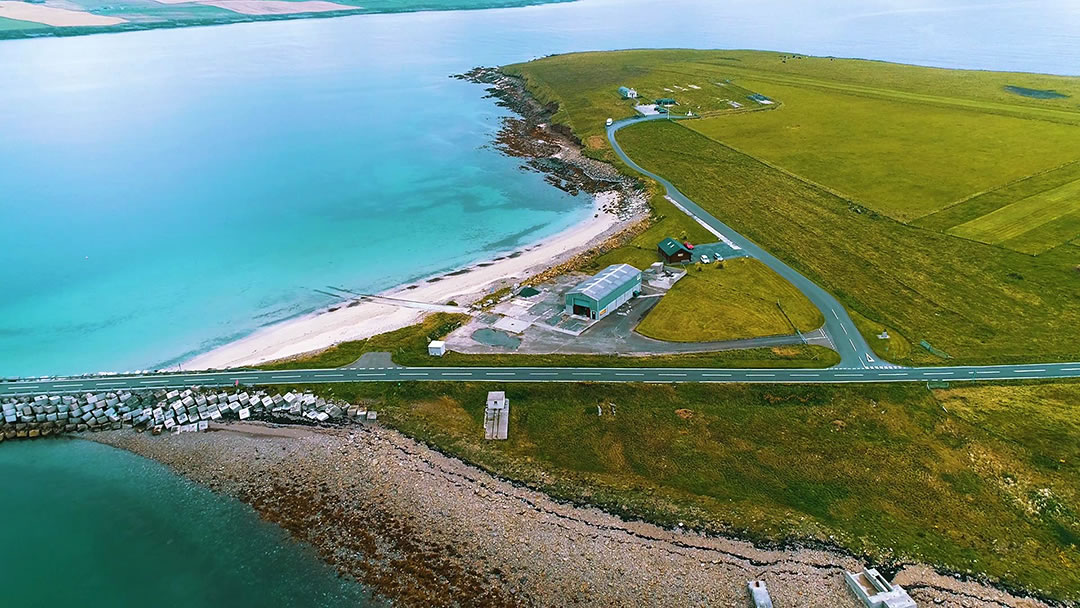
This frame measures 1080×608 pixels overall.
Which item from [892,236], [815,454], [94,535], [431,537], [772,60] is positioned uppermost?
[772,60]

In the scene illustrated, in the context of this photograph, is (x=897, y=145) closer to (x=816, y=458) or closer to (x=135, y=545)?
(x=816, y=458)

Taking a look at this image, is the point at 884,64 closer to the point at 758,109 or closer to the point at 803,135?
the point at 758,109

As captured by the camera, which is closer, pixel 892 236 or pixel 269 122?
pixel 892 236

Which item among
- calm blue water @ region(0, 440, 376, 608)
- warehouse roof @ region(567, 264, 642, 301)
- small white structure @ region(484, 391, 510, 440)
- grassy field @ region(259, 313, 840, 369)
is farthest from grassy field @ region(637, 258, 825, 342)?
calm blue water @ region(0, 440, 376, 608)

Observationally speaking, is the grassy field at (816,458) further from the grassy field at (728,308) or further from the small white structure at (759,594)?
the grassy field at (728,308)

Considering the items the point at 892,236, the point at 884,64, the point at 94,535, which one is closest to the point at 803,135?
the point at 892,236

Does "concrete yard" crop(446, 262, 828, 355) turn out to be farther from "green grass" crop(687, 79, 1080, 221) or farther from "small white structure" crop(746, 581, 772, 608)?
"green grass" crop(687, 79, 1080, 221)
